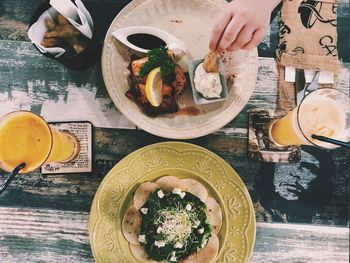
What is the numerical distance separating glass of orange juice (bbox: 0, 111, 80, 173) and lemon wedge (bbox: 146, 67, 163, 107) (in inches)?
15.4

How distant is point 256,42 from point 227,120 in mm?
334

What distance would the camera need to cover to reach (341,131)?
5.29 feet

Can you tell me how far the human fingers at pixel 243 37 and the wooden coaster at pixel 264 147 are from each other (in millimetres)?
392

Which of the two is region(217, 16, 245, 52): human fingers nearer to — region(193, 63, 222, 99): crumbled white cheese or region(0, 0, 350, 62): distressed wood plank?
region(193, 63, 222, 99): crumbled white cheese

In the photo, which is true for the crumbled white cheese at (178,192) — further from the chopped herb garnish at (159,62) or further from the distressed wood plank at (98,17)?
the distressed wood plank at (98,17)

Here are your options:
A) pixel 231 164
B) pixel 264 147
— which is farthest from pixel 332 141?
pixel 231 164

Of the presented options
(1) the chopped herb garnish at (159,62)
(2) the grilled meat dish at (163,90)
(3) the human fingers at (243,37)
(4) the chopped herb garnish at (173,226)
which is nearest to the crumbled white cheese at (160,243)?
(4) the chopped herb garnish at (173,226)

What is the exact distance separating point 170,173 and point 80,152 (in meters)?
0.39

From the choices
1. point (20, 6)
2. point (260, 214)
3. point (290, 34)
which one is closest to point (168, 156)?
point (260, 214)

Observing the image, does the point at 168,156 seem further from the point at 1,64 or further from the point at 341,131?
the point at 1,64

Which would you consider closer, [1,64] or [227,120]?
[227,120]

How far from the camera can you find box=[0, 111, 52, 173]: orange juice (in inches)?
61.0

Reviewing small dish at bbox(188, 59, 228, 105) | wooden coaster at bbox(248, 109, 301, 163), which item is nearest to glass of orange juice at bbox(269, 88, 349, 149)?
wooden coaster at bbox(248, 109, 301, 163)

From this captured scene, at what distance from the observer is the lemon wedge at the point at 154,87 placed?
163 centimetres
